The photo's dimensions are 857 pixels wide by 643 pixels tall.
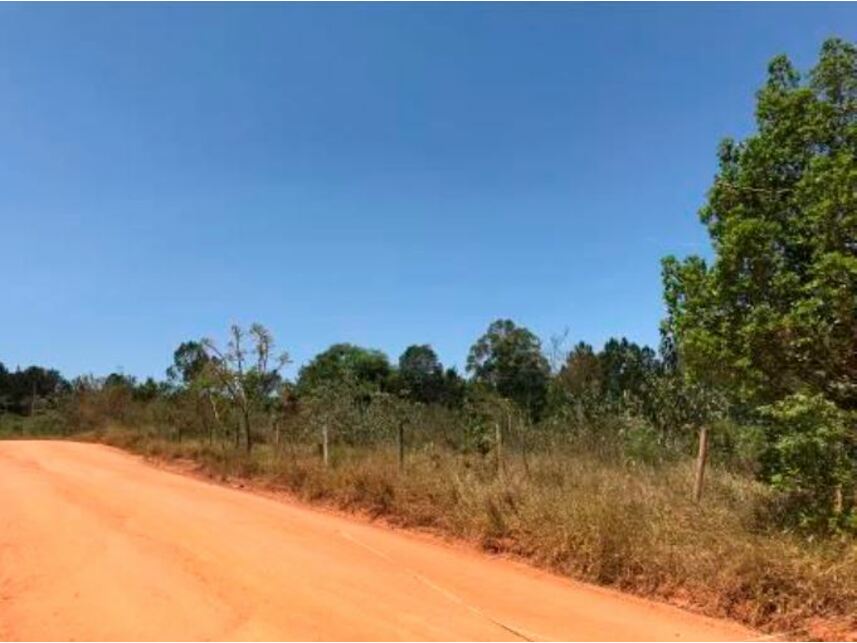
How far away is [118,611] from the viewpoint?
8.37 m

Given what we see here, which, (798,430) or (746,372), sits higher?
(746,372)

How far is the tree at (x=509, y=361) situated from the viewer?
62094 mm

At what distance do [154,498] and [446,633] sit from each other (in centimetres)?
1141

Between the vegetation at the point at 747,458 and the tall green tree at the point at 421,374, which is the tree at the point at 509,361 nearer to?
the tall green tree at the point at 421,374

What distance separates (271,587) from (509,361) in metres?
60.2

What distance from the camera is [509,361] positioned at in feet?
226

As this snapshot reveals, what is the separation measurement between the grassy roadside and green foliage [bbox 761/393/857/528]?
1.42ft

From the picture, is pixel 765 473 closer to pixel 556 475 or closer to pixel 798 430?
pixel 798 430

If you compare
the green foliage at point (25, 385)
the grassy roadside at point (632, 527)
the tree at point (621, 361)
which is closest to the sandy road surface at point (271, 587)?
the grassy roadside at point (632, 527)

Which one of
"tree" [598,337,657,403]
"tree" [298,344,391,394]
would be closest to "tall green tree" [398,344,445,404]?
"tree" [298,344,391,394]

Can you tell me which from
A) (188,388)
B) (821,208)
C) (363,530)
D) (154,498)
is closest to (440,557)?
(363,530)

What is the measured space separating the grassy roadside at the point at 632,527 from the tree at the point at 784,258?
5.64 ft

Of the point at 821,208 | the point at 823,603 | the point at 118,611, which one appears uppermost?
the point at 821,208

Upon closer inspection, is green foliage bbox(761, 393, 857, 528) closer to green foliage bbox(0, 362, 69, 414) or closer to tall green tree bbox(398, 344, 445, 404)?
tall green tree bbox(398, 344, 445, 404)
